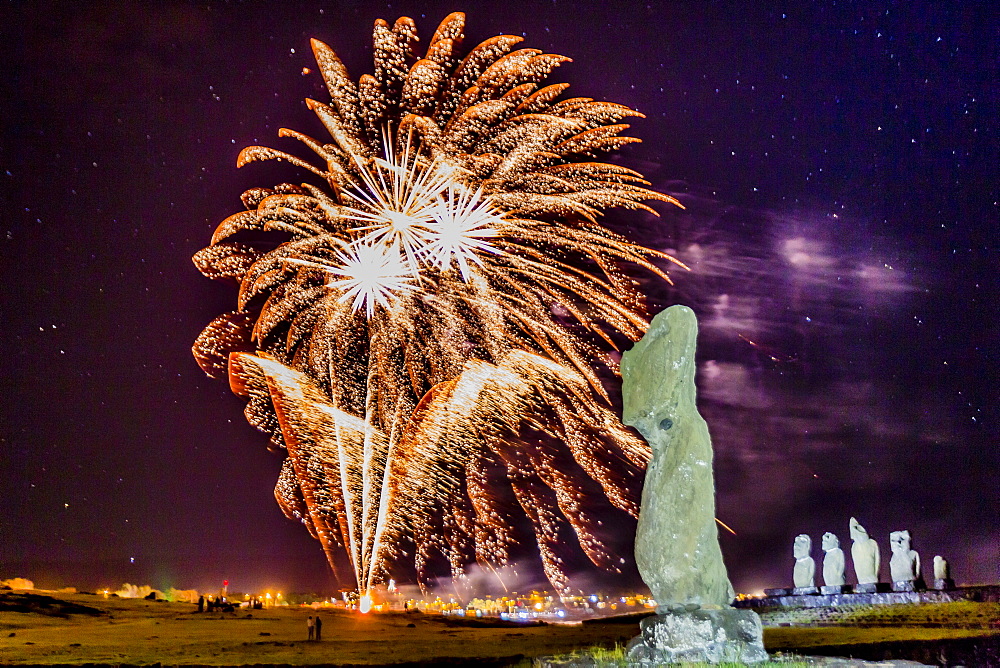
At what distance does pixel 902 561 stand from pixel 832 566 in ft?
7.79

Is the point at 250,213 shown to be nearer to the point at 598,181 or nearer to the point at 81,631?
the point at 598,181

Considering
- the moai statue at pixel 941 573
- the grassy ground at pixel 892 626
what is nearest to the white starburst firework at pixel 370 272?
the grassy ground at pixel 892 626

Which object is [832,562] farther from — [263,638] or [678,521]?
[263,638]

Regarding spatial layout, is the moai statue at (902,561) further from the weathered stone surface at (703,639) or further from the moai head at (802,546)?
the weathered stone surface at (703,639)

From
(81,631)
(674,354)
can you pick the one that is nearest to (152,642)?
(81,631)

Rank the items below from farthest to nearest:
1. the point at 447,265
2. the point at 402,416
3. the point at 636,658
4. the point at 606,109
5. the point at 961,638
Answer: the point at 402,416 → the point at 447,265 → the point at 606,109 → the point at 961,638 → the point at 636,658

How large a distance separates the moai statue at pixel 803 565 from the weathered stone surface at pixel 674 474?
1713cm

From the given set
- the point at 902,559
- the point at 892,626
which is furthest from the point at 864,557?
the point at 892,626

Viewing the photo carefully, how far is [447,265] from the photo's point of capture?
2438 centimetres

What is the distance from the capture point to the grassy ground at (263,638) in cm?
2080

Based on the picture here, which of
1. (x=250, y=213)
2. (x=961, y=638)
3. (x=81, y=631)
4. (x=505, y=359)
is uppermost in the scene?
(x=250, y=213)

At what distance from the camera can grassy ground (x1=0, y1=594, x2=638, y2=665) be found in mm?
20797

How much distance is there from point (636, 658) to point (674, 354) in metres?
4.58

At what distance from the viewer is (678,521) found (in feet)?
39.5
